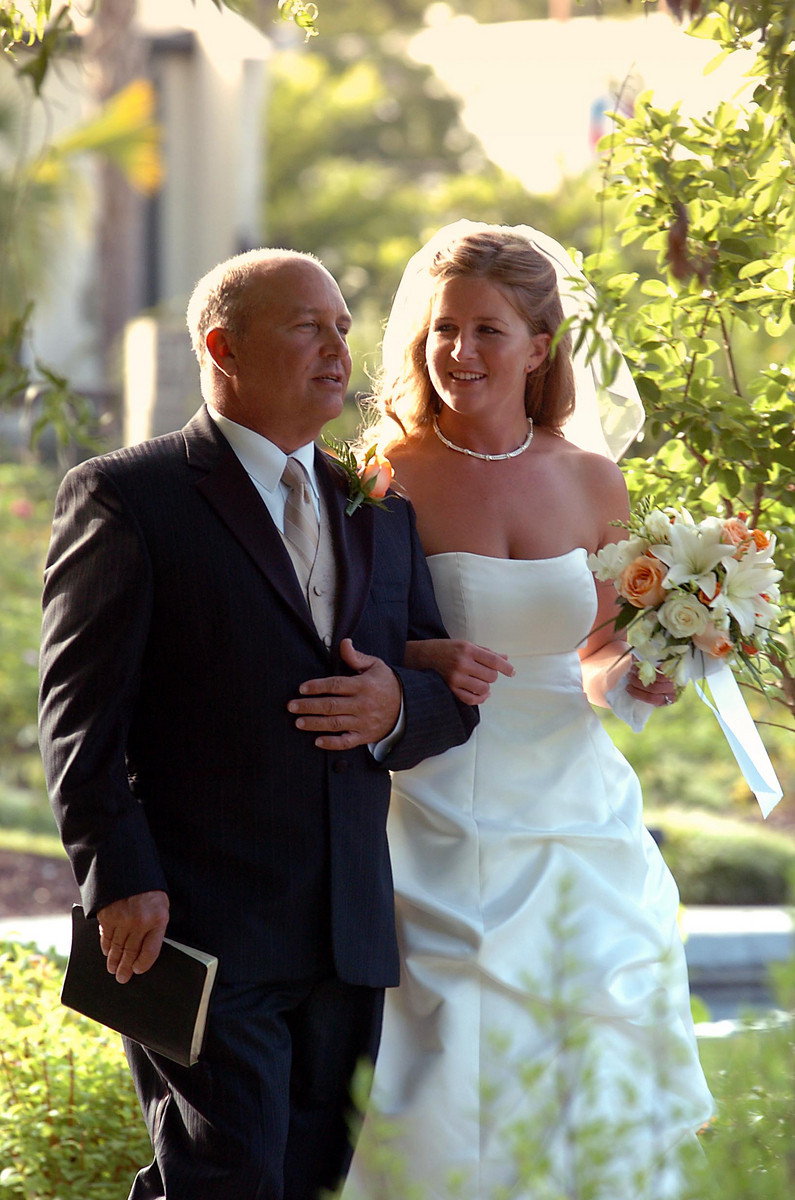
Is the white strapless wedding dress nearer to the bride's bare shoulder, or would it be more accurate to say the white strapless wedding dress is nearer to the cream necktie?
the bride's bare shoulder

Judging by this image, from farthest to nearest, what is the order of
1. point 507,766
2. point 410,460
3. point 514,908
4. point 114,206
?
point 114,206 → point 410,460 → point 507,766 → point 514,908

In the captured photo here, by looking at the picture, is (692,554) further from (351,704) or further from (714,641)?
(351,704)

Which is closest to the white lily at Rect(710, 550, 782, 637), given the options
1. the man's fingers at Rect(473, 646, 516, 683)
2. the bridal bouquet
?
the bridal bouquet

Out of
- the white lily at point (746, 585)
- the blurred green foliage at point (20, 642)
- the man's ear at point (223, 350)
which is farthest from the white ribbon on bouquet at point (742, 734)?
the blurred green foliage at point (20, 642)

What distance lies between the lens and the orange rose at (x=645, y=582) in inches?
120

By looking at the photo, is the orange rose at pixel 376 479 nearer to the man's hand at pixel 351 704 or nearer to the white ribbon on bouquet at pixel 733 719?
the man's hand at pixel 351 704

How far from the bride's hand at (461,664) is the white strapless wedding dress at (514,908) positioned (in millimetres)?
323

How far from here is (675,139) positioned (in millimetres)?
3246

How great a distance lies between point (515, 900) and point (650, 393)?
1.22 meters

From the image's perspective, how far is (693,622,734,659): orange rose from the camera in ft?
9.93

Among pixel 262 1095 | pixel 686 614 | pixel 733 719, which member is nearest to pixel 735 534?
pixel 686 614

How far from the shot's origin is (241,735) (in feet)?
8.88

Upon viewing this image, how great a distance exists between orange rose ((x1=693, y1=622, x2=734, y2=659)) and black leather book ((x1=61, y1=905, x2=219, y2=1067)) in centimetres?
122

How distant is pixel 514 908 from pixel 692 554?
853 mm
